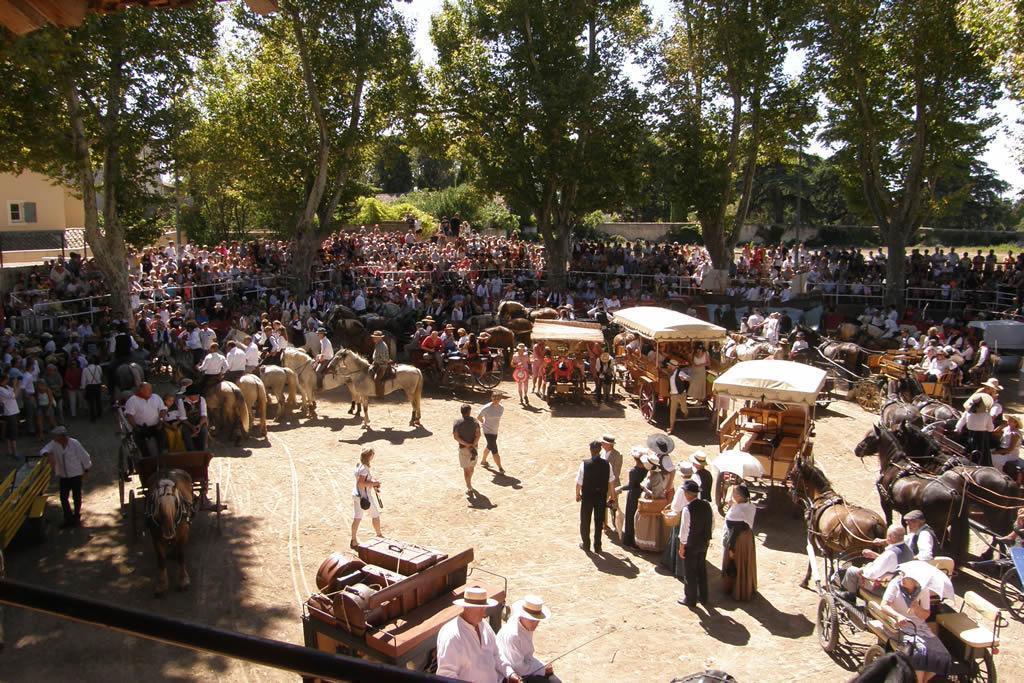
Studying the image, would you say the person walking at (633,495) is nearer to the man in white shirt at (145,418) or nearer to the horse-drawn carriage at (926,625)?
the horse-drawn carriage at (926,625)

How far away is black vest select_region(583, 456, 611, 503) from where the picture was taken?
9969 millimetres

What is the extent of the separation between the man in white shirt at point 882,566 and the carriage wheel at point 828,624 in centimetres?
26

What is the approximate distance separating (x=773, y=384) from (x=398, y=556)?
Result: 278 inches

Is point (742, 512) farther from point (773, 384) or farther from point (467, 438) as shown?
point (467, 438)

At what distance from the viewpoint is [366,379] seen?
16094mm

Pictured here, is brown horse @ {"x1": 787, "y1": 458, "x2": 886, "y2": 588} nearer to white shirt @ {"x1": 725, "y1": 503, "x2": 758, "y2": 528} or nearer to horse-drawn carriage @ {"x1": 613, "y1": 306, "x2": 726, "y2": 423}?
white shirt @ {"x1": 725, "y1": 503, "x2": 758, "y2": 528}

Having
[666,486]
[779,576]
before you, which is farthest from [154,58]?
[779,576]

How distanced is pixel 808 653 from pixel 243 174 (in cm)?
2978

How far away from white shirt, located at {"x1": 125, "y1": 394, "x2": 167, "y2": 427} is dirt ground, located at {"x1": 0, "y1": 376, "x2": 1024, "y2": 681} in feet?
4.48

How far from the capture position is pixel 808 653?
7.88 metres

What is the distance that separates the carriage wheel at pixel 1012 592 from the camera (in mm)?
8836

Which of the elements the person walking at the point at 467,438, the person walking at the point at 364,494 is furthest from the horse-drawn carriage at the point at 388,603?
the person walking at the point at 467,438

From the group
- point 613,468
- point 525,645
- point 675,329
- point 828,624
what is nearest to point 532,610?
point 525,645

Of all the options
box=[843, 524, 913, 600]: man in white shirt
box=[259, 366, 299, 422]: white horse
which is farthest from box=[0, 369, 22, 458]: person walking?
box=[843, 524, 913, 600]: man in white shirt
